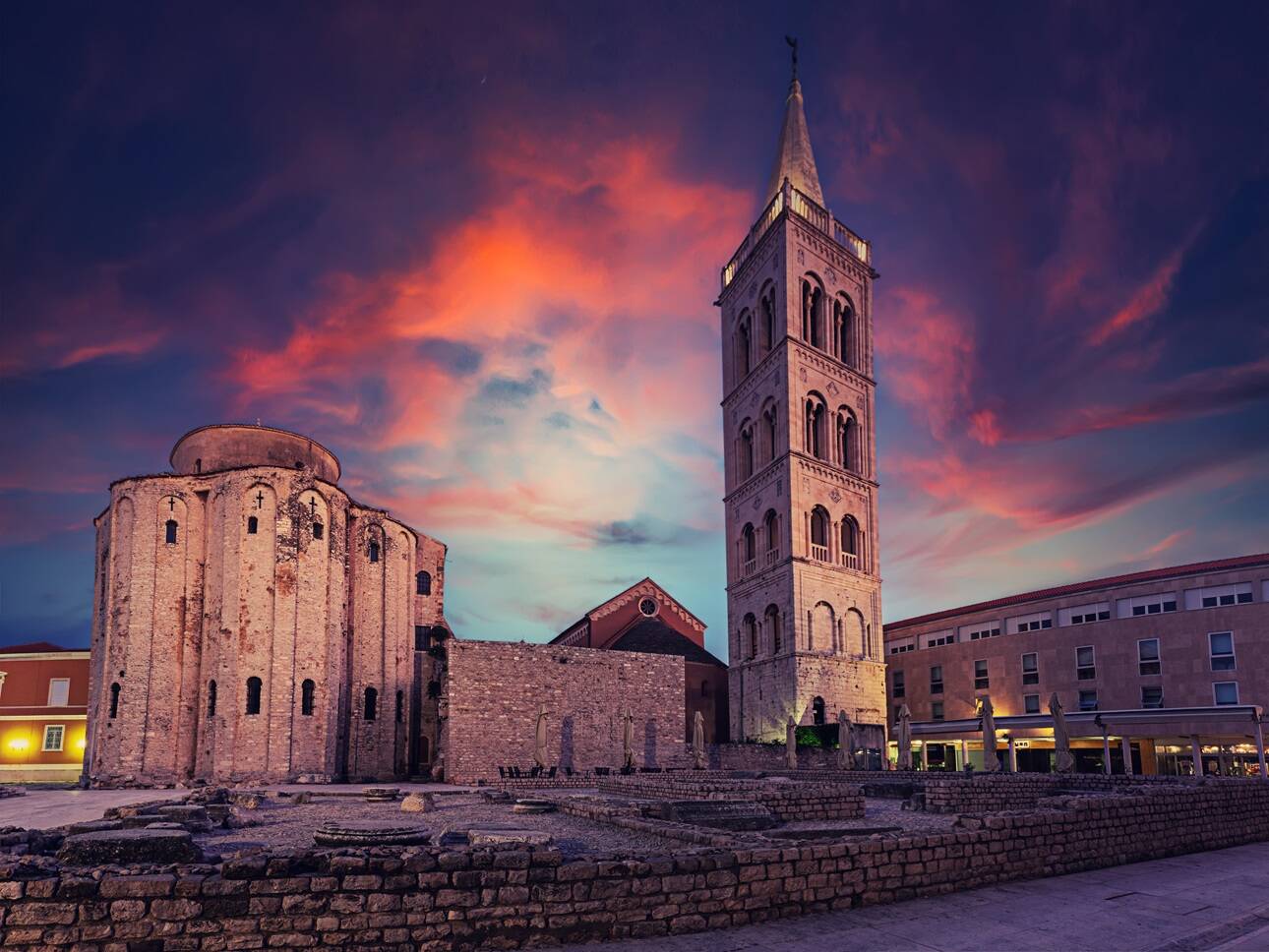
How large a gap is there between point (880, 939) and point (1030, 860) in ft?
13.9

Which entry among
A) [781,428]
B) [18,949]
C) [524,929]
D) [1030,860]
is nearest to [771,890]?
[524,929]

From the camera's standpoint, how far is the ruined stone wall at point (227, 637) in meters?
37.4

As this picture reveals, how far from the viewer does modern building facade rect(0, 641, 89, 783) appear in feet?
172

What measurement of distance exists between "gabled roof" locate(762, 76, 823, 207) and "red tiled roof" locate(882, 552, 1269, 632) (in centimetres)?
2700

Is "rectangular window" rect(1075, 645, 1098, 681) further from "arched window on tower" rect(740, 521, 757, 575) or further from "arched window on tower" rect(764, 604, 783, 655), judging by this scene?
"arched window on tower" rect(740, 521, 757, 575)

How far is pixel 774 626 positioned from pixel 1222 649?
814 inches

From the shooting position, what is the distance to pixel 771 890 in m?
8.78

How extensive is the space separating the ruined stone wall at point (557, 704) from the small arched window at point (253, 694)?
840 cm

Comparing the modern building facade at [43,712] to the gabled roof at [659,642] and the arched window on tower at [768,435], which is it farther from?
the arched window on tower at [768,435]

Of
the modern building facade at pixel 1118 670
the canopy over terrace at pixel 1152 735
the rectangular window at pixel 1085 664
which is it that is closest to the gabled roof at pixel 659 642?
the modern building facade at pixel 1118 670

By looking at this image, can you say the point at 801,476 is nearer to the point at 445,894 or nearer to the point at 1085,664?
the point at 1085,664

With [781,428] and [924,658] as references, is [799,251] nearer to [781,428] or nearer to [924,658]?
[781,428]

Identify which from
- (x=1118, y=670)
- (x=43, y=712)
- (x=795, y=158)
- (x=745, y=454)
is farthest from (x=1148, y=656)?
(x=43, y=712)

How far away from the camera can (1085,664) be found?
4494cm
